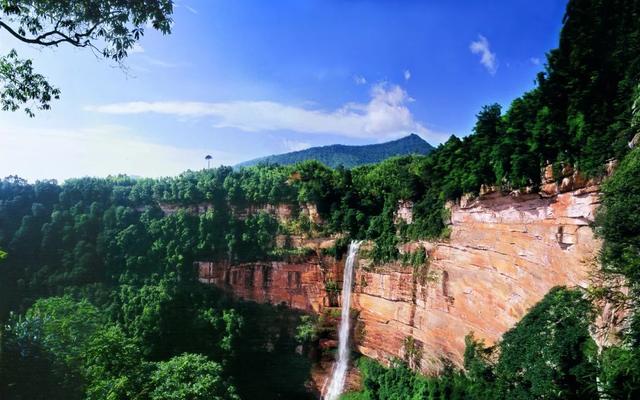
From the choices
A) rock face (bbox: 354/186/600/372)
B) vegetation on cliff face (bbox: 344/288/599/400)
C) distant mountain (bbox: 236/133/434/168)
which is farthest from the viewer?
distant mountain (bbox: 236/133/434/168)

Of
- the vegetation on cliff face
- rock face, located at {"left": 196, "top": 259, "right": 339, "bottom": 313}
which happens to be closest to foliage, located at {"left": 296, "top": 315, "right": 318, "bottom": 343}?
rock face, located at {"left": 196, "top": 259, "right": 339, "bottom": 313}

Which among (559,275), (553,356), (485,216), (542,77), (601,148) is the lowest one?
(553,356)

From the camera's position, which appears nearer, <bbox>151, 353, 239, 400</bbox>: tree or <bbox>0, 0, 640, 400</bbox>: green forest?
<bbox>0, 0, 640, 400</bbox>: green forest

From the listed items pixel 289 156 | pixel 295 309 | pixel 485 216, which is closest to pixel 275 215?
pixel 295 309

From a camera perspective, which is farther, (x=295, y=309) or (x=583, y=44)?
(x=295, y=309)

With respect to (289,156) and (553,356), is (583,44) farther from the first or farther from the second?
(289,156)

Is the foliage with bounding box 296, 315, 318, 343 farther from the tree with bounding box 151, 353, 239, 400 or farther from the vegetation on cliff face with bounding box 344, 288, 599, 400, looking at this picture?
the vegetation on cliff face with bounding box 344, 288, 599, 400

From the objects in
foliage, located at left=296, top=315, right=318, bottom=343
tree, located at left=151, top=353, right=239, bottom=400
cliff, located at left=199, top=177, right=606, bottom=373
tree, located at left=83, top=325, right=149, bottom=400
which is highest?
cliff, located at left=199, top=177, right=606, bottom=373

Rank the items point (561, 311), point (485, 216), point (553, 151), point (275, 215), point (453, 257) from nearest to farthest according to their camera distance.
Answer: point (561, 311)
point (553, 151)
point (485, 216)
point (453, 257)
point (275, 215)

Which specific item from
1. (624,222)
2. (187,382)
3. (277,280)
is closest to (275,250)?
(277,280)
